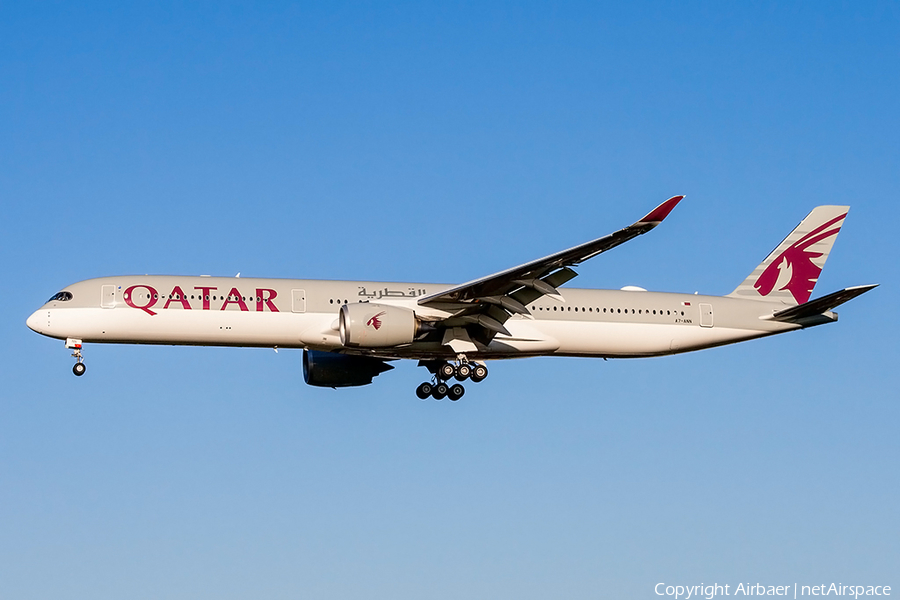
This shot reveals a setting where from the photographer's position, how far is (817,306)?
40469mm

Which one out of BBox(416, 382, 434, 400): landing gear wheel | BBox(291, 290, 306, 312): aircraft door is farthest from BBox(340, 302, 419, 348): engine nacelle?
BBox(416, 382, 434, 400): landing gear wheel

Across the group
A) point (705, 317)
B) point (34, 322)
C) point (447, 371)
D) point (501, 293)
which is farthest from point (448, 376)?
point (34, 322)

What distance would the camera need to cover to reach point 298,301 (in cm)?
3862

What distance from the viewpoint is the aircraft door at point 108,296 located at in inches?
1499

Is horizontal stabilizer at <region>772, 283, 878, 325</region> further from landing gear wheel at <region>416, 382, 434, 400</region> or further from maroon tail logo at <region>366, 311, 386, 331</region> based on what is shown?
maroon tail logo at <region>366, 311, 386, 331</region>

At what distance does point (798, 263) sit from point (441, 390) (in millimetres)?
14428

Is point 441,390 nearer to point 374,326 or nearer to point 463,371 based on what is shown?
point 463,371

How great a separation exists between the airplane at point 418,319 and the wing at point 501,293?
4 centimetres

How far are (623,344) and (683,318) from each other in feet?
8.41

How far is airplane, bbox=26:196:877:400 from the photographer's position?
37.4 meters

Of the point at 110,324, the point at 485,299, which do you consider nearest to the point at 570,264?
the point at 485,299

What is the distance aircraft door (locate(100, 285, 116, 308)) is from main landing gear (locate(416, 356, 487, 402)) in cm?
1057

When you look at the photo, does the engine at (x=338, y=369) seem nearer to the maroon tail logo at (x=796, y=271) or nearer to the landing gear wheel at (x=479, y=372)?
the landing gear wheel at (x=479, y=372)

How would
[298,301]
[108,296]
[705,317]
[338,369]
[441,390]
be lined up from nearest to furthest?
[108,296], [298,301], [441,390], [705,317], [338,369]
